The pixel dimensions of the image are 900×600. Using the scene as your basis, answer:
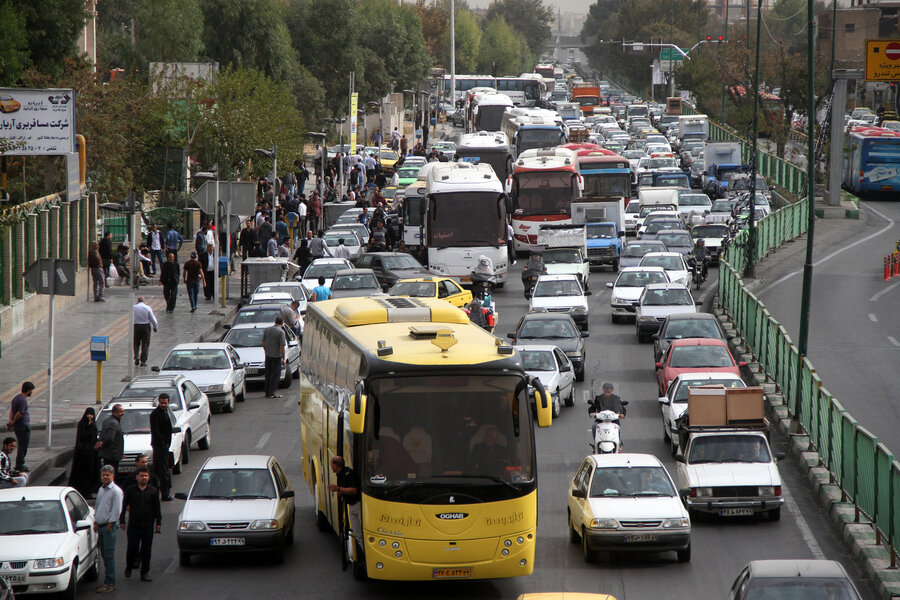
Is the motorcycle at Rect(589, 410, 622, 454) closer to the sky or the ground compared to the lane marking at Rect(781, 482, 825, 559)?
closer to the sky

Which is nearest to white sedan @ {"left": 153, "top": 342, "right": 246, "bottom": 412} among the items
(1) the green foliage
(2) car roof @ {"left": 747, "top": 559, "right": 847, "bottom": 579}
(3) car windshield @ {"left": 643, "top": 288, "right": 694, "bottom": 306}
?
(3) car windshield @ {"left": 643, "top": 288, "right": 694, "bottom": 306}

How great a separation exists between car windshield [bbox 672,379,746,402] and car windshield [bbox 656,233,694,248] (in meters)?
21.6

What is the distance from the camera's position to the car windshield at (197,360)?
89.1ft

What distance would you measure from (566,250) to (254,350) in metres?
14.4

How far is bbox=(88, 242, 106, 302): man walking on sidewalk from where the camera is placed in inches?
1563

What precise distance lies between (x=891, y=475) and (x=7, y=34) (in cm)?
3267

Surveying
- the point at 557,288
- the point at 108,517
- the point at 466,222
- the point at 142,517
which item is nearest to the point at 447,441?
the point at 142,517

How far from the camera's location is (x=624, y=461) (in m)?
17.8

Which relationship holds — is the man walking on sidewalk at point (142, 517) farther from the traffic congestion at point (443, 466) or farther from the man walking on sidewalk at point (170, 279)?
the man walking on sidewalk at point (170, 279)

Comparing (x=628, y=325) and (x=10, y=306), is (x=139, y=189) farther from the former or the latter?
(x=628, y=325)

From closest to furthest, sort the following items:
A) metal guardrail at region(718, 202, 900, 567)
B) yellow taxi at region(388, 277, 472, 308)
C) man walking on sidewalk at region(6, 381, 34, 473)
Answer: metal guardrail at region(718, 202, 900, 567) → man walking on sidewalk at region(6, 381, 34, 473) → yellow taxi at region(388, 277, 472, 308)

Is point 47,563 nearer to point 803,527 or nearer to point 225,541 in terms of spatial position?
point 225,541

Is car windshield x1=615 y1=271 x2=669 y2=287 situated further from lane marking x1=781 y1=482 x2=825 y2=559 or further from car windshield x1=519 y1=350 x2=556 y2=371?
lane marking x1=781 y1=482 x2=825 y2=559

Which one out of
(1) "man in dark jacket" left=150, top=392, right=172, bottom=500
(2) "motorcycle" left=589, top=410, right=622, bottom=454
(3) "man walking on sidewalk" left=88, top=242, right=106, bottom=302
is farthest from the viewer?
(3) "man walking on sidewalk" left=88, top=242, right=106, bottom=302
